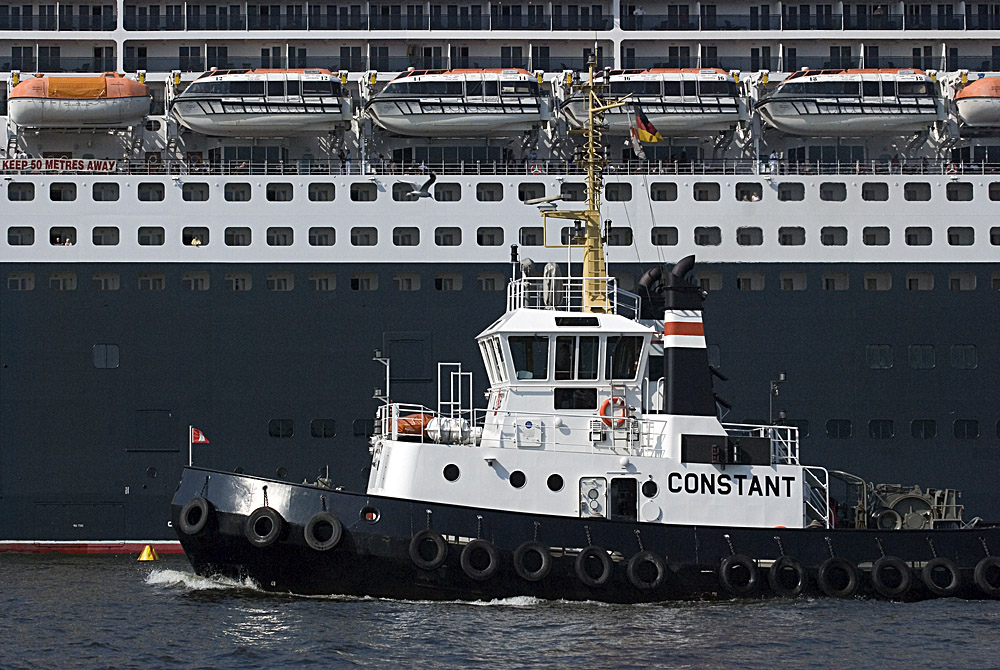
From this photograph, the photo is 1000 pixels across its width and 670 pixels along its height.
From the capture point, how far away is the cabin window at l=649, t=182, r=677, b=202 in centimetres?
2584

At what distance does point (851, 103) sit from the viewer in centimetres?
2638

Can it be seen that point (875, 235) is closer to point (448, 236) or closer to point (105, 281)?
point (448, 236)

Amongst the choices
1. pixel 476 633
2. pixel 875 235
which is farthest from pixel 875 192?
pixel 476 633

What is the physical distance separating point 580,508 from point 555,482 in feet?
1.42

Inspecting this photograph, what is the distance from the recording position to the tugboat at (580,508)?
54.6 feet

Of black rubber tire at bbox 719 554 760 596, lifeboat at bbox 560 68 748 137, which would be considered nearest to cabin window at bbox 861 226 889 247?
lifeboat at bbox 560 68 748 137

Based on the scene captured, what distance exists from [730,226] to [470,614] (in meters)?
11.6

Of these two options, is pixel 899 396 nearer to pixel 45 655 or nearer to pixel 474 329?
pixel 474 329

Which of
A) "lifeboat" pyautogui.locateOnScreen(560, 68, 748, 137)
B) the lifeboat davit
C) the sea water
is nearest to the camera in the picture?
the sea water

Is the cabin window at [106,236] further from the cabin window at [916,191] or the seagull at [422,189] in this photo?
the cabin window at [916,191]

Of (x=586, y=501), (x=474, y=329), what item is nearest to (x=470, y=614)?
(x=586, y=501)

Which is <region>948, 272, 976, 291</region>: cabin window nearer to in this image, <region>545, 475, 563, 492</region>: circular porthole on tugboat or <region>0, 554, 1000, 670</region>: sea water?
<region>0, 554, 1000, 670</region>: sea water

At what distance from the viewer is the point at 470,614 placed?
53.3ft

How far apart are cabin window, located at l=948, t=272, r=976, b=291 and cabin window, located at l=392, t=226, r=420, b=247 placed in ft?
30.9
